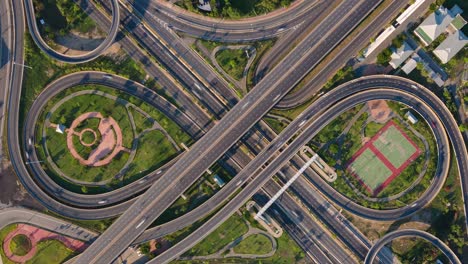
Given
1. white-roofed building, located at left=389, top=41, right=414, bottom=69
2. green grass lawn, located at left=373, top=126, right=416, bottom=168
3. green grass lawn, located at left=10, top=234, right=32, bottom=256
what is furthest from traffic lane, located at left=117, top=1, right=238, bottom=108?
green grass lawn, located at left=10, top=234, right=32, bottom=256

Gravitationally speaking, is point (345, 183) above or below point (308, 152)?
below

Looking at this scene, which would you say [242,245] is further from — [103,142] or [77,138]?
[77,138]

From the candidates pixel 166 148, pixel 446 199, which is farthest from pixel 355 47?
pixel 166 148

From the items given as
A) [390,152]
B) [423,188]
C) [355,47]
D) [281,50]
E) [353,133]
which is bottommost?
[423,188]

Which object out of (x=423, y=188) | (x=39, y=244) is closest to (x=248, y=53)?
(x=423, y=188)

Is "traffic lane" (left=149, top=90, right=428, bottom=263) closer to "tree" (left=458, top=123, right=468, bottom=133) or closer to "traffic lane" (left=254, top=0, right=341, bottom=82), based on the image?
"tree" (left=458, top=123, right=468, bottom=133)

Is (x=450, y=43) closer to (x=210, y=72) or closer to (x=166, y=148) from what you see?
(x=210, y=72)

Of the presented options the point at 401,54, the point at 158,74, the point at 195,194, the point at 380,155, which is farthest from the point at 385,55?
the point at 195,194
